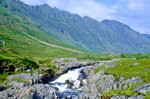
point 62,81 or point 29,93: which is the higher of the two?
point 29,93

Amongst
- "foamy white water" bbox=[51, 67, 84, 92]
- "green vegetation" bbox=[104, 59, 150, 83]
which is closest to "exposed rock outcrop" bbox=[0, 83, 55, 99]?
"foamy white water" bbox=[51, 67, 84, 92]

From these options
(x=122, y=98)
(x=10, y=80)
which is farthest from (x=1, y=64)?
(x=122, y=98)

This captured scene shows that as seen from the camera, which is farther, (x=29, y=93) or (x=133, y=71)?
(x=133, y=71)

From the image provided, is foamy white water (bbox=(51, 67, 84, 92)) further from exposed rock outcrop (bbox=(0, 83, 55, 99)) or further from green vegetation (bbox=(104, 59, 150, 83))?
green vegetation (bbox=(104, 59, 150, 83))

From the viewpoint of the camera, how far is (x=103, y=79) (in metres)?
61.3

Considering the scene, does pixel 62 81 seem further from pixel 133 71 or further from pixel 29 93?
pixel 133 71

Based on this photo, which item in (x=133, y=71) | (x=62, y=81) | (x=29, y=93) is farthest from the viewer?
(x=62, y=81)

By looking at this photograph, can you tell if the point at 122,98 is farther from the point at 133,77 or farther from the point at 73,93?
the point at 73,93

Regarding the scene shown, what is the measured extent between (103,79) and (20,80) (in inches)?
1607

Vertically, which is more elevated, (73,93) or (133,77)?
(133,77)

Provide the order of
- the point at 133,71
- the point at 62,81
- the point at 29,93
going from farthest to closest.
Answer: the point at 62,81
the point at 133,71
the point at 29,93

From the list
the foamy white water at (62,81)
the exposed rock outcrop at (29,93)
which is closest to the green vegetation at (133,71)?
the exposed rock outcrop at (29,93)

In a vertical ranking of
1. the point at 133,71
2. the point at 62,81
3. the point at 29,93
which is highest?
the point at 133,71

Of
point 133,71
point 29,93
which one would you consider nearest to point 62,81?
point 29,93
